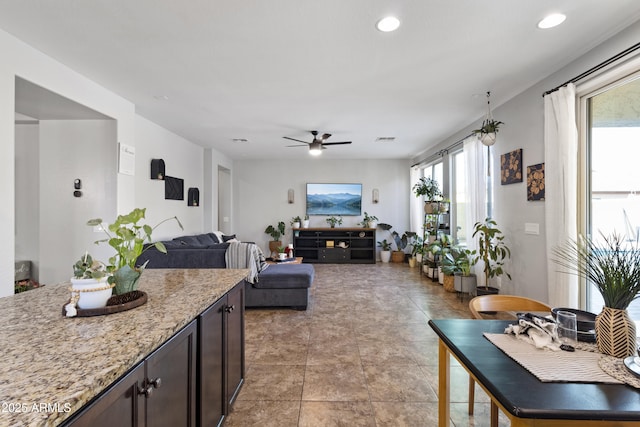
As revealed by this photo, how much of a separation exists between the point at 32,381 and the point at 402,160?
7.96 meters

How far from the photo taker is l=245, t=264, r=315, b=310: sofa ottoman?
150 inches

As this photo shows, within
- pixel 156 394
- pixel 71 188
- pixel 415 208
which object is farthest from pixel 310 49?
pixel 415 208

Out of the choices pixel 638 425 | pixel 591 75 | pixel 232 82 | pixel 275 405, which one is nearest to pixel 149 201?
pixel 232 82

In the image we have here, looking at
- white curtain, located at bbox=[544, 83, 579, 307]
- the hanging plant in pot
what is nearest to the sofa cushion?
white curtain, located at bbox=[544, 83, 579, 307]

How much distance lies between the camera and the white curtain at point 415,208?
707 cm

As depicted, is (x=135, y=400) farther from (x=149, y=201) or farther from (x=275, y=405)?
(x=149, y=201)

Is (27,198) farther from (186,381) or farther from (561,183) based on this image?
(561,183)

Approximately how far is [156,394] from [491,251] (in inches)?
151

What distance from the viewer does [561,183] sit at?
2.70 metres

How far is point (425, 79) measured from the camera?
3045 mm

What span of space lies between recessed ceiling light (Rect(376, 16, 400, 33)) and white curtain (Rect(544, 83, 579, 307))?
1787 mm

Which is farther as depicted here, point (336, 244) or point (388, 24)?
point (336, 244)

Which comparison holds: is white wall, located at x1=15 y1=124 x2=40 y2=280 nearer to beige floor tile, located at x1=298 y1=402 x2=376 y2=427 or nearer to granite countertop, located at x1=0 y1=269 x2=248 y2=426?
granite countertop, located at x1=0 y1=269 x2=248 y2=426

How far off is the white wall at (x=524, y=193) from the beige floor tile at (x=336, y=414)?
235 centimetres
